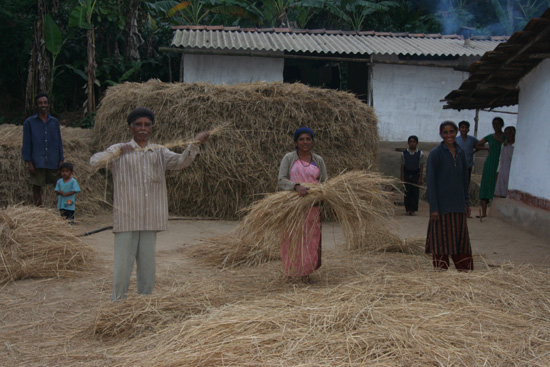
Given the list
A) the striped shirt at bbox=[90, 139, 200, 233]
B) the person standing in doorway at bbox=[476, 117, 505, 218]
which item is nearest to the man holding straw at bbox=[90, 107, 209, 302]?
the striped shirt at bbox=[90, 139, 200, 233]

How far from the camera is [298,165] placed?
456 cm

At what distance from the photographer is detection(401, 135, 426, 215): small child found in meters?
9.02

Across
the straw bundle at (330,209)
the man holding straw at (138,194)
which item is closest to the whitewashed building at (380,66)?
the straw bundle at (330,209)

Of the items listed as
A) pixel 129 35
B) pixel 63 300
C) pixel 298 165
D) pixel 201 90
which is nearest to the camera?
pixel 63 300

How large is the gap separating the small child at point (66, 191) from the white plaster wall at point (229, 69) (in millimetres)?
5340

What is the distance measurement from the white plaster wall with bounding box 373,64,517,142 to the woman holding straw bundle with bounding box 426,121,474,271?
25.1 ft

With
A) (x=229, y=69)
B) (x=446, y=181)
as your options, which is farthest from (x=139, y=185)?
(x=229, y=69)

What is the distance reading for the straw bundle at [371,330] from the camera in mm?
2609

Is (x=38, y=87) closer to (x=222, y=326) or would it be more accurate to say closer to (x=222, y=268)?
(x=222, y=268)

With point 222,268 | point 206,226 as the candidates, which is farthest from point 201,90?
point 222,268

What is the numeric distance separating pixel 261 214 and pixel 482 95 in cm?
585

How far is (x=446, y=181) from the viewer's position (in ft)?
15.0

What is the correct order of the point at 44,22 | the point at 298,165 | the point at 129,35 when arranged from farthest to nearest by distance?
1. the point at 129,35
2. the point at 44,22
3. the point at 298,165

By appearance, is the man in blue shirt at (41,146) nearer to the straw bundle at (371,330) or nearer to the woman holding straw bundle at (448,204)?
the straw bundle at (371,330)
